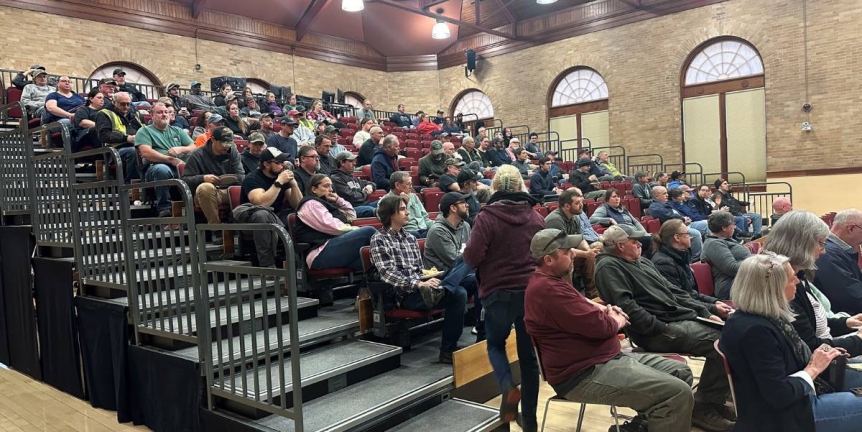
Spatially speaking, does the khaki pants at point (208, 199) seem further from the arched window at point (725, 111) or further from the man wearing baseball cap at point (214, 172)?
the arched window at point (725, 111)

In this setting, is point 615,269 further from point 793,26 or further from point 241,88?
point 793,26

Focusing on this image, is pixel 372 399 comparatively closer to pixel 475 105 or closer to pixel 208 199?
pixel 208 199

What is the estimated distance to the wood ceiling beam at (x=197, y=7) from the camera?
1341cm

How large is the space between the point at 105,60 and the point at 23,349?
31.9 ft

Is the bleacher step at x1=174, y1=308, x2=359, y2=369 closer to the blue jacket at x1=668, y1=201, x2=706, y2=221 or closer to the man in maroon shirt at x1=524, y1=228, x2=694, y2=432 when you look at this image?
the man in maroon shirt at x1=524, y1=228, x2=694, y2=432

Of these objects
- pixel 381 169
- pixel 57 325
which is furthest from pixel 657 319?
pixel 57 325

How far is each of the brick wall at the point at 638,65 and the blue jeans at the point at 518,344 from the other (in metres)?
11.7

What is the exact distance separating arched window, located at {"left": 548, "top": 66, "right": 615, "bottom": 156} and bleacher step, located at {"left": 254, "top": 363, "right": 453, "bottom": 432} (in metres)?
12.3

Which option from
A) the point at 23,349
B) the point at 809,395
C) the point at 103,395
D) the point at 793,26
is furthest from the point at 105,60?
the point at 793,26

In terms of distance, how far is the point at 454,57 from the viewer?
17703 millimetres

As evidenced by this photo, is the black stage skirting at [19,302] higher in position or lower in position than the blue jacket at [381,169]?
lower

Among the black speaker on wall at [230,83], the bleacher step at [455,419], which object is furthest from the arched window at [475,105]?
the bleacher step at [455,419]

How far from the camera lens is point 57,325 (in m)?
3.98

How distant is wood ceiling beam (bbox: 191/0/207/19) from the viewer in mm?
13414
